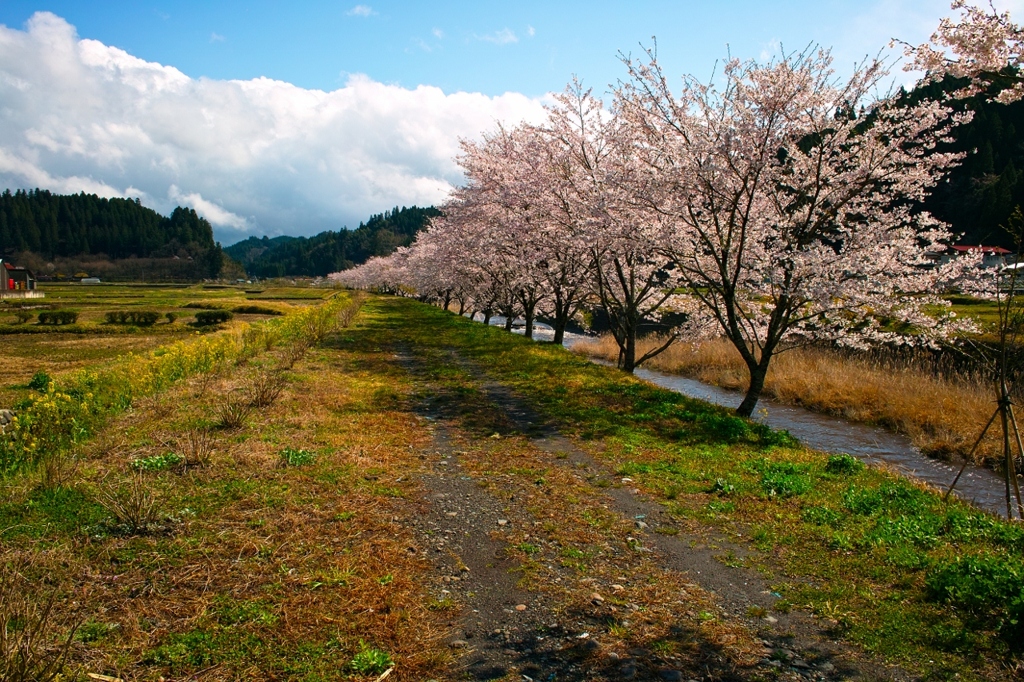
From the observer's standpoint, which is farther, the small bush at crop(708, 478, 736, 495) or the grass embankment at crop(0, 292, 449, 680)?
the small bush at crop(708, 478, 736, 495)

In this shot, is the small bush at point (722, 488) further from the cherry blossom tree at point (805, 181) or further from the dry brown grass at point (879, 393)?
the dry brown grass at point (879, 393)

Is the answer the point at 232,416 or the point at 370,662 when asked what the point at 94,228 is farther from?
the point at 370,662

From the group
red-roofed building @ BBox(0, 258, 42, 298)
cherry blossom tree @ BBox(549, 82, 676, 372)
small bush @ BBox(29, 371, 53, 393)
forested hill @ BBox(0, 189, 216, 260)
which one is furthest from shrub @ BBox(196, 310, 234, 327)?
forested hill @ BBox(0, 189, 216, 260)

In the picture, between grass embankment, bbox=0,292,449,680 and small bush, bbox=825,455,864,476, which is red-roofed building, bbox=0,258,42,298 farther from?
small bush, bbox=825,455,864,476

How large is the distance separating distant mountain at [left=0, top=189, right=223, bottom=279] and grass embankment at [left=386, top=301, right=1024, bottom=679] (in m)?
161

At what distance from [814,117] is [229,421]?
39.6 feet

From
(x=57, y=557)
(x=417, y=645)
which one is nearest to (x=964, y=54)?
(x=417, y=645)

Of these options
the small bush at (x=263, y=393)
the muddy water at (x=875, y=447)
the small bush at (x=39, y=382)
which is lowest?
the muddy water at (x=875, y=447)

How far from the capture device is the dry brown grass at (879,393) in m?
13.9

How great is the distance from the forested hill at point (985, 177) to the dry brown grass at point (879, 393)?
5098 cm

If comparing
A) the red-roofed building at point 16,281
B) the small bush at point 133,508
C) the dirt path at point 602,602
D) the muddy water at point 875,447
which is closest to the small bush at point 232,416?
the small bush at point 133,508

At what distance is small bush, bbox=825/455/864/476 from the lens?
26.3 ft

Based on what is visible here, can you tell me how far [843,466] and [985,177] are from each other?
7347 cm

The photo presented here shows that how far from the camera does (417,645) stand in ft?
13.1
